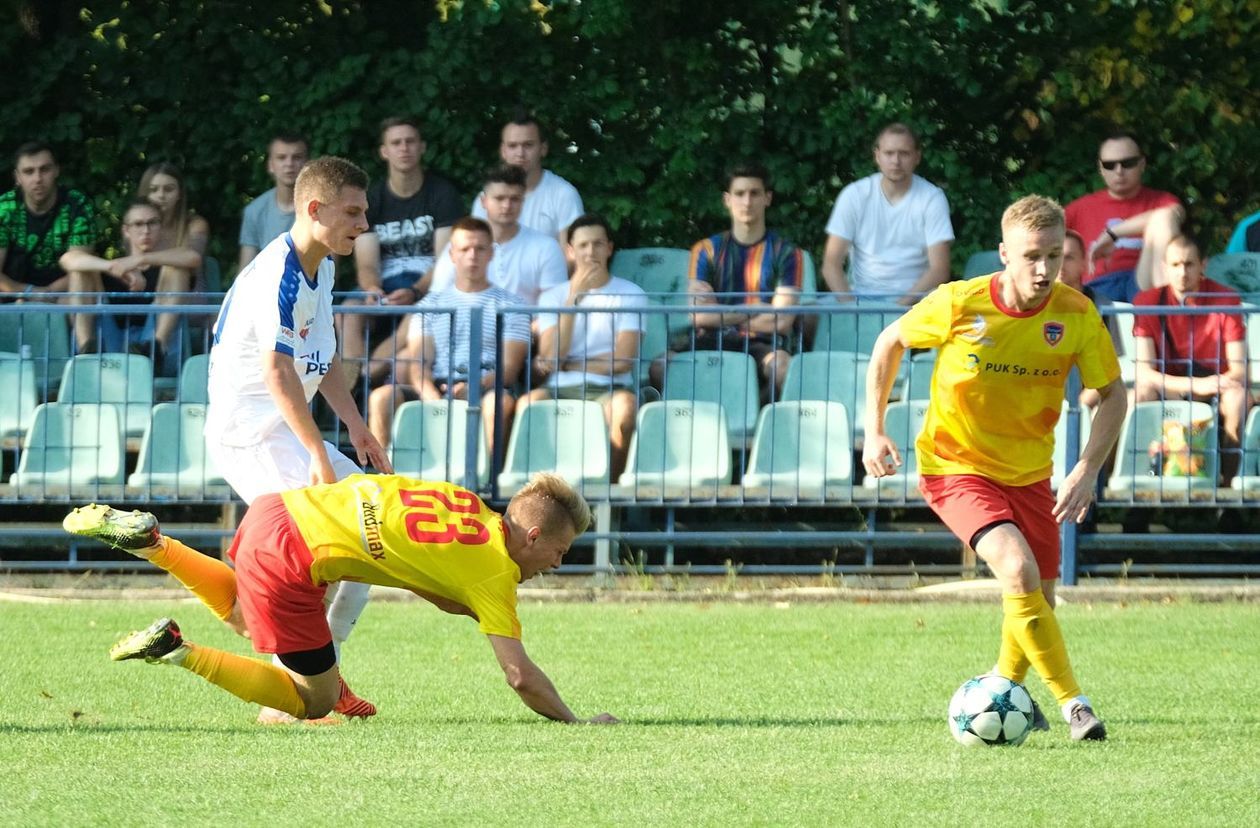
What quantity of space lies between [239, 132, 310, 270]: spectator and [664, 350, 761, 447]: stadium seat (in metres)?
2.78

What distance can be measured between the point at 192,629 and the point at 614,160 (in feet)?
19.3

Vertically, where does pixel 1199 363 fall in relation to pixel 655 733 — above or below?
above

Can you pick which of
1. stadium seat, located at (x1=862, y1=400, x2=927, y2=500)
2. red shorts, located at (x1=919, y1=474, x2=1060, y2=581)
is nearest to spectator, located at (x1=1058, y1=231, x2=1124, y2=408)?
stadium seat, located at (x1=862, y1=400, x2=927, y2=500)

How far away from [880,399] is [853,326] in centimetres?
409

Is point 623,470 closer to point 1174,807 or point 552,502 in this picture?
point 552,502

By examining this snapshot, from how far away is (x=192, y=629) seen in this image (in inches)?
360

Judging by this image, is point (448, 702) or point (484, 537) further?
point (448, 702)

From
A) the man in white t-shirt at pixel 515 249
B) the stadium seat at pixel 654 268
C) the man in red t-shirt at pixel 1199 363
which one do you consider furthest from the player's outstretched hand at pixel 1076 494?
the stadium seat at pixel 654 268

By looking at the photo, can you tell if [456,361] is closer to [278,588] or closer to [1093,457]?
[278,588]

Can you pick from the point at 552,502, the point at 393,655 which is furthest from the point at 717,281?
the point at 552,502

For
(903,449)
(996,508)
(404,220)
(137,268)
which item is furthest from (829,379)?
(137,268)

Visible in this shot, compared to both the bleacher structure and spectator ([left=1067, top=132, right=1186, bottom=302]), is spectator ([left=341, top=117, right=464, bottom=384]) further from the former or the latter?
spectator ([left=1067, top=132, right=1186, bottom=302])

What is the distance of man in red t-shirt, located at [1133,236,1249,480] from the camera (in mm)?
10250

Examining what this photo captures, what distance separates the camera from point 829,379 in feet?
34.3
